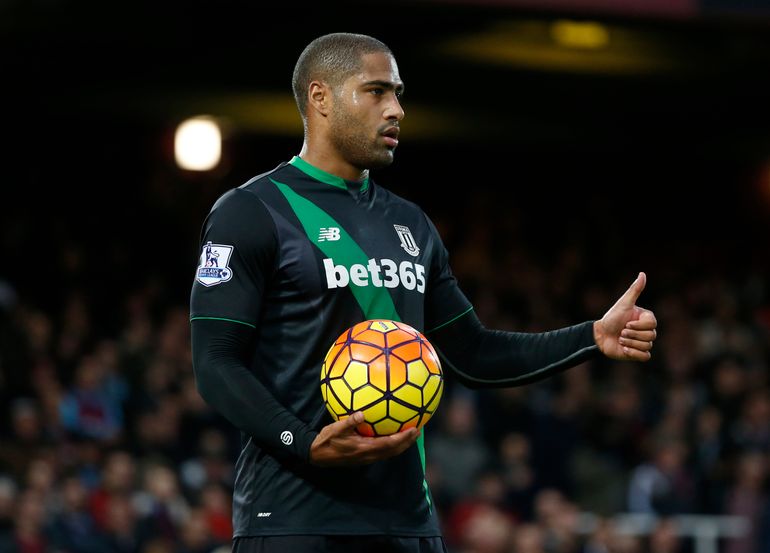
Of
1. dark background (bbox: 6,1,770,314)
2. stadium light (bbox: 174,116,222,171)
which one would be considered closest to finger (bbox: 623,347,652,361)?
dark background (bbox: 6,1,770,314)

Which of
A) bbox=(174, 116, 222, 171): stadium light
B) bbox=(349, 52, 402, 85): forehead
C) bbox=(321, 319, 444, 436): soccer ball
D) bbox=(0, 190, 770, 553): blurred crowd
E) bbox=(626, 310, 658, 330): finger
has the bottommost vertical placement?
bbox=(0, 190, 770, 553): blurred crowd

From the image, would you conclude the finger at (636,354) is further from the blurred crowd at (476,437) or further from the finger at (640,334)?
the blurred crowd at (476,437)

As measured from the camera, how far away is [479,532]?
9.98m

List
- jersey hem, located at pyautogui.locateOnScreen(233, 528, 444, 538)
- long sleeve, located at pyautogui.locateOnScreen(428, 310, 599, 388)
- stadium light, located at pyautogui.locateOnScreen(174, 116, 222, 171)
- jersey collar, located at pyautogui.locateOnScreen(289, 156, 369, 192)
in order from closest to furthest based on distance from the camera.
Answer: jersey hem, located at pyautogui.locateOnScreen(233, 528, 444, 538), jersey collar, located at pyautogui.locateOnScreen(289, 156, 369, 192), long sleeve, located at pyautogui.locateOnScreen(428, 310, 599, 388), stadium light, located at pyautogui.locateOnScreen(174, 116, 222, 171)

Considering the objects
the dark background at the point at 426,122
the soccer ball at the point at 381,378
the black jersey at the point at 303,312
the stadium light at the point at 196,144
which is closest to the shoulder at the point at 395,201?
the black jersey at the point at 303,312

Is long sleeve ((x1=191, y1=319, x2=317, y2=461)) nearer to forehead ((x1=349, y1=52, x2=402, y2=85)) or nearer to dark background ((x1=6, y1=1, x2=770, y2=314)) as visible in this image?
forehead ((x1=349, y1=52, x2=402, y2=85))

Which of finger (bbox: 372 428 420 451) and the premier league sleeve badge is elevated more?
the premier league sleeve badge

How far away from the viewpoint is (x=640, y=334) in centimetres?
423

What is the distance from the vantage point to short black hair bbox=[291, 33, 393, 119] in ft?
13.9

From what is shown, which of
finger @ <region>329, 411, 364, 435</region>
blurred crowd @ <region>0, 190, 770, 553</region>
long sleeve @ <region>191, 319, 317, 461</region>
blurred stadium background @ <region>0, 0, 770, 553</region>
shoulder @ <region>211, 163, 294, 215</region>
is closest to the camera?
finger @ <region>329, 411, 364, 435</region>

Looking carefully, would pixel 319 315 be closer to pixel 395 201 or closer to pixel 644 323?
pixel 395 201

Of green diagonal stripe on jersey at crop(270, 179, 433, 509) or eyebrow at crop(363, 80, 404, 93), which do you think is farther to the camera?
eyebrow at crop(363, 80, 404, 93)

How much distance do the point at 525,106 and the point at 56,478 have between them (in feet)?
33.6

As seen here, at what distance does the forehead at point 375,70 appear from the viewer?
166 inches
